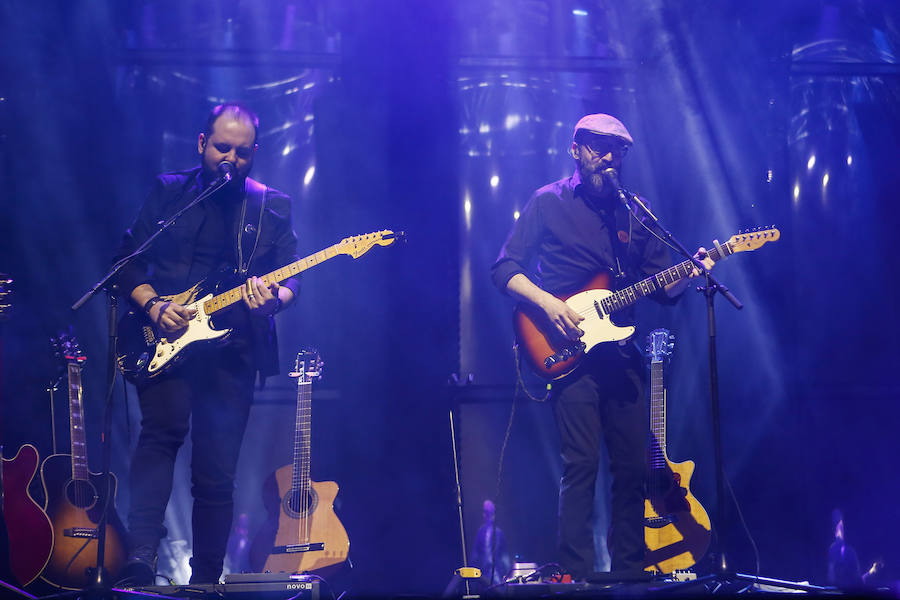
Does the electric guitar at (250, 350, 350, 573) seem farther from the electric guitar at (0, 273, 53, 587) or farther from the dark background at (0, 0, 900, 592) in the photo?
the electric guitar at (0, 273, 53, 587)

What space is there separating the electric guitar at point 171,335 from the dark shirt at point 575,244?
47.4 inches

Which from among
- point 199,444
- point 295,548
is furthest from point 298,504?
point 199,444

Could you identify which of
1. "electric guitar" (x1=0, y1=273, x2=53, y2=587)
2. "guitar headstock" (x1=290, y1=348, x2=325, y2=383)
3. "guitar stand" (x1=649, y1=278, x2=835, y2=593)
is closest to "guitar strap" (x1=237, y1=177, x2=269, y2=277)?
"guitar headstock" (x1=290, y1=348, x2=325, y2=383)

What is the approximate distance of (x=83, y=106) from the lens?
16.3ft

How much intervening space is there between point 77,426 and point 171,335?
3.49 feet

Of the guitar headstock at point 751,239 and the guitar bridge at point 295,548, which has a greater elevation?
the guitar headstock at point 751,239

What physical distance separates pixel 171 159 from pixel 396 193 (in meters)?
1.45

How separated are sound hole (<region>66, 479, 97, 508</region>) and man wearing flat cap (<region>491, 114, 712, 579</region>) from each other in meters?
2.25

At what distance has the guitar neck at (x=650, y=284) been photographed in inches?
154

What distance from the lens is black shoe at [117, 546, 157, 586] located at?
3.12 m

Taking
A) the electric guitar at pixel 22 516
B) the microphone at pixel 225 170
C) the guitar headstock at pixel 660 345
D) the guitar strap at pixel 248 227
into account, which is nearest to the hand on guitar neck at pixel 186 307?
the guitar strap at pixel 248 227

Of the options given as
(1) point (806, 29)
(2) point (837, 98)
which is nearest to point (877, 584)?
(2) point (837, 98)

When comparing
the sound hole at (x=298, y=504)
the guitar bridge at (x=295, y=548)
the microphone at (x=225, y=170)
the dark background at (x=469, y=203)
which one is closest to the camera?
the microphone at (x=225, y=170)

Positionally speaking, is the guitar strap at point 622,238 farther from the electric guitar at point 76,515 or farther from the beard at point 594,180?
the electric guitar at point 76,515
